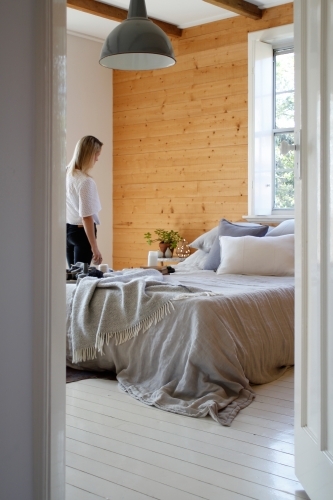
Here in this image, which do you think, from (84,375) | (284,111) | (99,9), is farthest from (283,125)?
(84,375)

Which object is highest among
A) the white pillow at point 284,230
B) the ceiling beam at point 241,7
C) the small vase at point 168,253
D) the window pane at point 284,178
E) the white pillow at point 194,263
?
the ceiling beam at point 241,7

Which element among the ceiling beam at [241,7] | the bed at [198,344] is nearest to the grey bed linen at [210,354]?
the bed at [198,344]

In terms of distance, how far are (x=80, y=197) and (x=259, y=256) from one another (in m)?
1.34

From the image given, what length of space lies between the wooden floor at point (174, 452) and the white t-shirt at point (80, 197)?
4.99ft

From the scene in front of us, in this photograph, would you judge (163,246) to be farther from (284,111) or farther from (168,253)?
(284,111)

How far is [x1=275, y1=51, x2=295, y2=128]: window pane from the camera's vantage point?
5891 mm

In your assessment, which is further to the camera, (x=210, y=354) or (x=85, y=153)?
(x=85, y=153)

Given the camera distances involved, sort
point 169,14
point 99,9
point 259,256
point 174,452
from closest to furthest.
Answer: point 174,452, point 259,256, point 99,9, point 169,14

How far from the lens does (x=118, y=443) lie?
8.58 feet

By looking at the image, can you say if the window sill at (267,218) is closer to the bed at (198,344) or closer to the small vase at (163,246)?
the small vase at (163,246)

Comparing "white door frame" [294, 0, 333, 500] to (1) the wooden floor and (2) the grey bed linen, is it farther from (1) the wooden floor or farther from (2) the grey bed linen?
(2) the grey bed linen

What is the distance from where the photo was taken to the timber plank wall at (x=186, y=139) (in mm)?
6059

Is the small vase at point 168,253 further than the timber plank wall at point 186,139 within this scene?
Yes

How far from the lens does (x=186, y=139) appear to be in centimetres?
649
